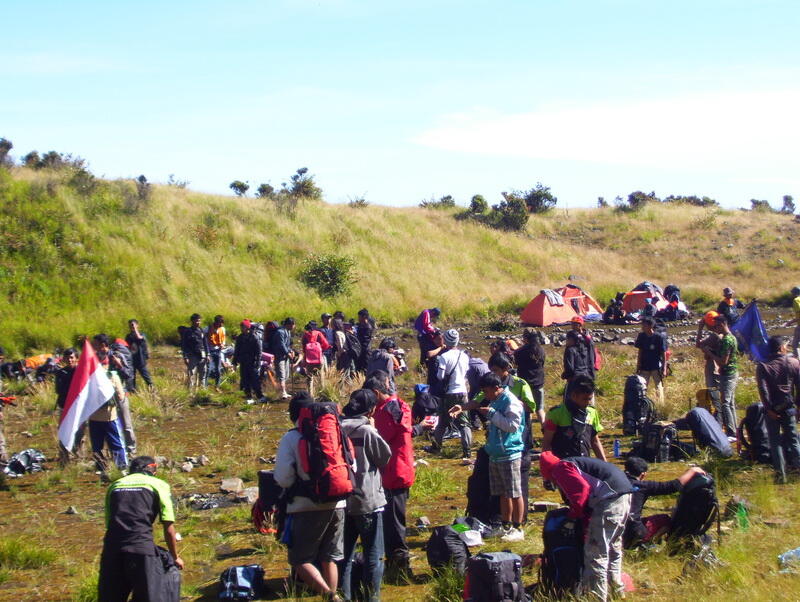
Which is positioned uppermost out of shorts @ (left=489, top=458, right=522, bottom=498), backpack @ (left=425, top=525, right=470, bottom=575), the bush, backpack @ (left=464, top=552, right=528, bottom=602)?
the bush

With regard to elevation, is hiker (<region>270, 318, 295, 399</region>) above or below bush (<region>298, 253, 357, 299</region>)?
below

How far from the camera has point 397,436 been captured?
6.69 meters

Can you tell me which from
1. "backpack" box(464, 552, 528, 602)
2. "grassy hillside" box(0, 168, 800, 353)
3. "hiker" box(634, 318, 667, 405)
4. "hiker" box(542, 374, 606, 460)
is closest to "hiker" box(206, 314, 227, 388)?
"grassy hillside" box(0, 168, 800, 353)

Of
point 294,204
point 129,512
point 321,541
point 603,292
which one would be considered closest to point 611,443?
point 321,541

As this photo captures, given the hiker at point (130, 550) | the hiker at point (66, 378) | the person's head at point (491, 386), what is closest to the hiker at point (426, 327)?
the hiker at point (66, 378)

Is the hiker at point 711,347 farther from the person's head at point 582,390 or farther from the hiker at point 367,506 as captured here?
the hiker at point 367,506

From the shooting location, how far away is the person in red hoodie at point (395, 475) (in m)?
6.58

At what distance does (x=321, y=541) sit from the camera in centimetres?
558

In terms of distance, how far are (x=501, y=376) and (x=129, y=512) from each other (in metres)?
3.89

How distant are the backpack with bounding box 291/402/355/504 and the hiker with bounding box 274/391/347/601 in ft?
0.14

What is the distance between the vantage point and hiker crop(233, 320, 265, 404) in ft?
48.7

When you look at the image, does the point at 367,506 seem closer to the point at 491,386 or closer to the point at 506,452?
the point at 506,452

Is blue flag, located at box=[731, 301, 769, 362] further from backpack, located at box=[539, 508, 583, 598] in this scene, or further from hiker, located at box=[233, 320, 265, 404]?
hiker, located at box=[233, 320, 265, 404]

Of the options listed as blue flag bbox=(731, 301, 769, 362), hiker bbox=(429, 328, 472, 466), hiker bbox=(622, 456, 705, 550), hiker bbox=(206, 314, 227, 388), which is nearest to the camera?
hiker bbox=(622, 456, 705, 550)
